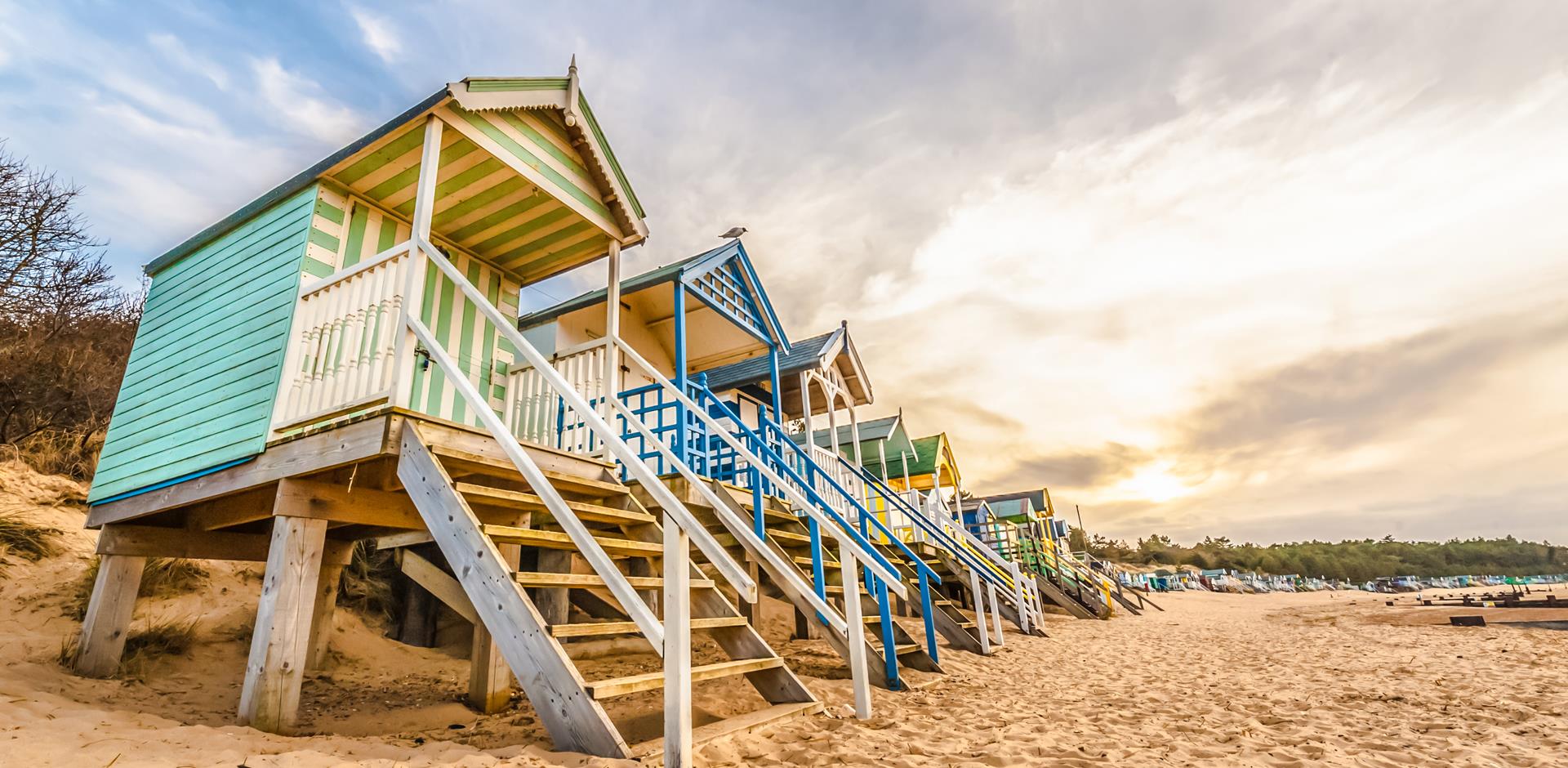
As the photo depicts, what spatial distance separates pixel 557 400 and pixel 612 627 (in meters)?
4.42

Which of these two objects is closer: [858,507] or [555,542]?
[555,542]

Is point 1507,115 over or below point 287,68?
below

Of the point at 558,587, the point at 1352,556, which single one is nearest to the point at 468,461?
the point at 558,587

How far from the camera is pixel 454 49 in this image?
948 cm

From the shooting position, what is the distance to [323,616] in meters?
6.10

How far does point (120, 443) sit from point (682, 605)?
20.6 feet

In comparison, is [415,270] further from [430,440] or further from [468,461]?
[468,461]

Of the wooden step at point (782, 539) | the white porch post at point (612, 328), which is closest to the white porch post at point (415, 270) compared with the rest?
the white porch post at point (612, 328)

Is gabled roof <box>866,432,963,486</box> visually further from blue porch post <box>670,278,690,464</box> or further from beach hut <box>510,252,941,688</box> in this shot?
blue porch post <box>670,278,690,464</box>

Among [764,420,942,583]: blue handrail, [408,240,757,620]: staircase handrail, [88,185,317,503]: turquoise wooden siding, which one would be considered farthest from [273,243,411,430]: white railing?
[764,420,942,583]: blue handrail

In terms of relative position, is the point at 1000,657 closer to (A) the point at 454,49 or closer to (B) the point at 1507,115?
(B) the point at 1507,115

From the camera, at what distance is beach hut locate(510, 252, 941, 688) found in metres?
5.03

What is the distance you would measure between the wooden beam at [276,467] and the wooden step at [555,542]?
999 millimetres

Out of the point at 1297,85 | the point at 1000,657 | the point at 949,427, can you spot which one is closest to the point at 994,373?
the point at 949,427
